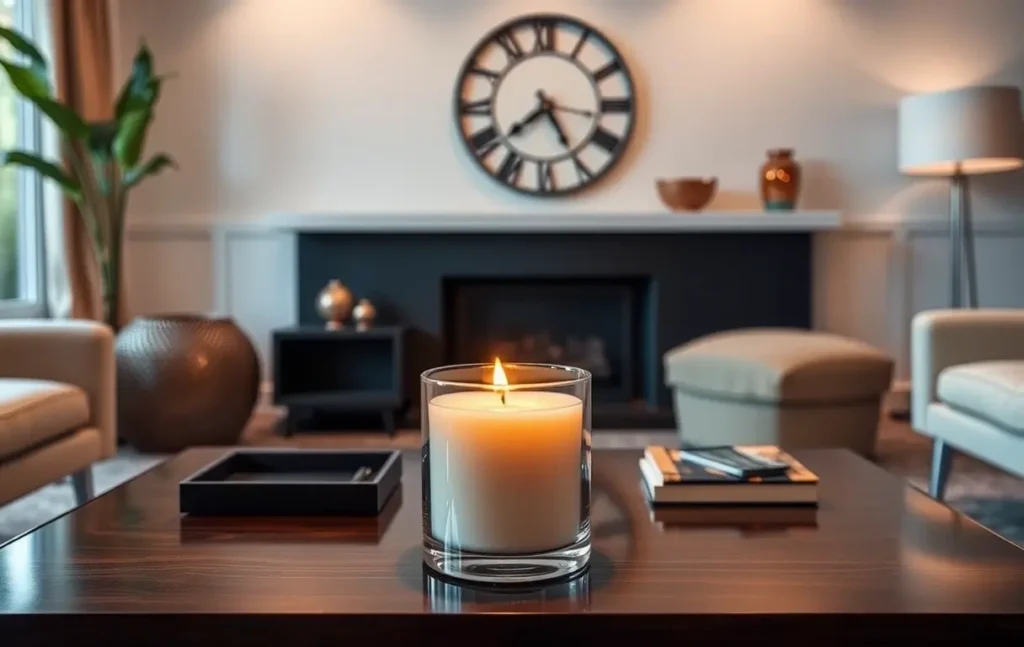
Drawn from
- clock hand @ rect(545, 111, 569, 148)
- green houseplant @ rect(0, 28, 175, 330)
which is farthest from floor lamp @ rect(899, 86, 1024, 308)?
green houseplant @ rect(0, 28, 175, 330)

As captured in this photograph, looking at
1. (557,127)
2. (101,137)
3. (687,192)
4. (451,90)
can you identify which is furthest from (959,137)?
(101,137)

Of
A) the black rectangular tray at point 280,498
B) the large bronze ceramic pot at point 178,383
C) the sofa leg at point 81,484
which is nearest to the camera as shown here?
the black rectangular tray at point 280,498

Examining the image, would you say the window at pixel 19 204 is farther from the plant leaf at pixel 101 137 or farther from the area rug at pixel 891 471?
the area rug at pixel 891 471

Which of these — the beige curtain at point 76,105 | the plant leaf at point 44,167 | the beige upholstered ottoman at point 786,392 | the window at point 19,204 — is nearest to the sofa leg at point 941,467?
the beige upholstered ottoman at point 786,392

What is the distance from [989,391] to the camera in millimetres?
2205

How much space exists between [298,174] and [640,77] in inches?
59.7

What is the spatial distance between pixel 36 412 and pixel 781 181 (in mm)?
2883

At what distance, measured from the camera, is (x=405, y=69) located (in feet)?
13.3

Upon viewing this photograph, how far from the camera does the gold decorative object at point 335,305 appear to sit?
12.2 feet

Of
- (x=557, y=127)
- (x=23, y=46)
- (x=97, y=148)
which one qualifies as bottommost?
(x=97, y=148)

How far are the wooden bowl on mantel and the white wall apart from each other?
0.63 feet

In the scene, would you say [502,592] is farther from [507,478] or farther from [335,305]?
[335,305]

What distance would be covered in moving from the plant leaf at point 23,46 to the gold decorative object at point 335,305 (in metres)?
1.26
